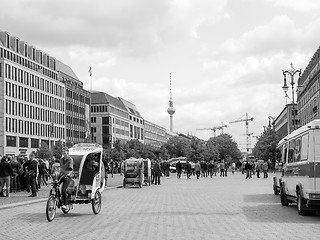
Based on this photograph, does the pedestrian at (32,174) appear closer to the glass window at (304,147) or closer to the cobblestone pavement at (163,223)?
the cobblestone pavement at (163,223)

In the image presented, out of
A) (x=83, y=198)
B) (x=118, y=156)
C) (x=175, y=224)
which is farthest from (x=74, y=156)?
Answer: (x=118, y=156)

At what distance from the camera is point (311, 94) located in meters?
110

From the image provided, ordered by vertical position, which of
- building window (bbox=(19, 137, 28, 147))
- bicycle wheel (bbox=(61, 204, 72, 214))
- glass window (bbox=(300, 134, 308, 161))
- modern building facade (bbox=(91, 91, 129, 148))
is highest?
modern building facade (bbox=(91, 91, 129, 148))

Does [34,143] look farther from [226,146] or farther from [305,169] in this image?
[305,169]

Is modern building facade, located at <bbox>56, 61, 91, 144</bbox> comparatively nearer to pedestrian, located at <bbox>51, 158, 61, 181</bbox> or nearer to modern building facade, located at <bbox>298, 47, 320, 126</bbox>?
modern building facade, located at <bbox>298, 47, 320, 126</bbox>

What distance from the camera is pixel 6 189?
25219 mm

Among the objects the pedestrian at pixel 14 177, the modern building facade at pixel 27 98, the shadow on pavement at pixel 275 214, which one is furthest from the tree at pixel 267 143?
the shadow on pavement at pixel 275 214

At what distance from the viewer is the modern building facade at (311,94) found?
10169 centimetres

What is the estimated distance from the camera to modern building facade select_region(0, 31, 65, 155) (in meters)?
98.2

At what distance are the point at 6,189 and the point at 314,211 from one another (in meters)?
13.3

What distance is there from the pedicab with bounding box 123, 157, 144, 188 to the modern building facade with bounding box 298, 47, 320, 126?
66.6 metres

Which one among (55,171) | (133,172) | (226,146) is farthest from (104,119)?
(55,171)

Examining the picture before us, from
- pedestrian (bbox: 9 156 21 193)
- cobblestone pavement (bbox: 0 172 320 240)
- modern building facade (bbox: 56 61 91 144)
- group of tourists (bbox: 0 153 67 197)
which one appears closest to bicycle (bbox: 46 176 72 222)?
cobblestone pavement (bbox: 0 172 320 240)

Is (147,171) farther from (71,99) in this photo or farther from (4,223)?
(71,99)
